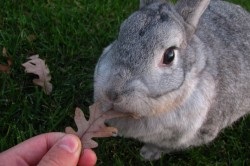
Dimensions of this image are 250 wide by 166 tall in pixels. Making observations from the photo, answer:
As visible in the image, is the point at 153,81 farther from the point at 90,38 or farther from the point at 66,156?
the point at 90,38

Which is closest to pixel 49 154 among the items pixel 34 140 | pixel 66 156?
pixel 66 156

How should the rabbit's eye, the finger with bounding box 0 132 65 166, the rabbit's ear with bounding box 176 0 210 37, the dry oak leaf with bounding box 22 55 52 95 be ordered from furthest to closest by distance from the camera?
1. the dry oak leaf with bounding box 22 55 52 95
2. the rabbit's ear with bounding box 176 0 210 37
3. the rabbit's eye
4. the finger with bounding box 0 132 65 166

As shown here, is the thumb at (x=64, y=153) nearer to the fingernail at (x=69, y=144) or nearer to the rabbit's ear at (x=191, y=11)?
the fingernail at (x=69, y=144)

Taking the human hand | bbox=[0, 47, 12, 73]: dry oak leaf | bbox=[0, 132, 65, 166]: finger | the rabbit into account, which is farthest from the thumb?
bbox=[0, 47, 12, 73]: dry oak leaf

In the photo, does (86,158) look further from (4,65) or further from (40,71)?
(4,65)

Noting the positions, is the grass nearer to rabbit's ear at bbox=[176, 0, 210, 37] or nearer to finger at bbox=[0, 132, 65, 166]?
Result: finger at bbox=[0, 132, 65, 166]

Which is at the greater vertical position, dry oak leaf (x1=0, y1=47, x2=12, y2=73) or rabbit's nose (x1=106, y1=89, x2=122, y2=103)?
rabbit's nose (x1=106, y1=89, x2=122, y2=103)

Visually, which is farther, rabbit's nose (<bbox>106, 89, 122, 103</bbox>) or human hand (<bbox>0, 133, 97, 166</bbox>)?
rabbit's nose (<bbox>106, 89, 122, 103</bbox>)
